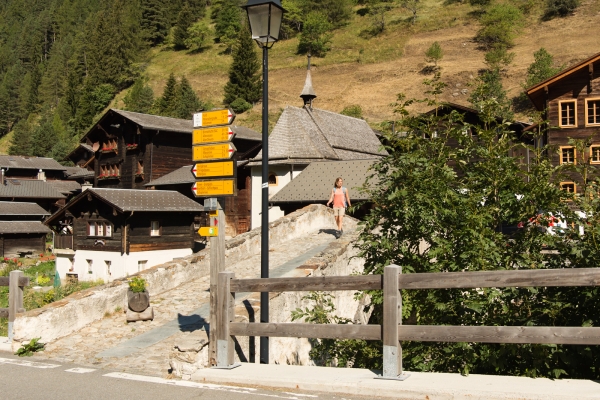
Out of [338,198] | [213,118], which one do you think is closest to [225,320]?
[213,118]

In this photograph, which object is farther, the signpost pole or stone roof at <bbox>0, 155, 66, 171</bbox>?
stone roof at <bbox>0, 155, 66, 171</bbox>

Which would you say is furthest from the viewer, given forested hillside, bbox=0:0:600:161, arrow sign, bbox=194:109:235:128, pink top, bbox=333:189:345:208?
forested hillside, bbox=0:0:600:161

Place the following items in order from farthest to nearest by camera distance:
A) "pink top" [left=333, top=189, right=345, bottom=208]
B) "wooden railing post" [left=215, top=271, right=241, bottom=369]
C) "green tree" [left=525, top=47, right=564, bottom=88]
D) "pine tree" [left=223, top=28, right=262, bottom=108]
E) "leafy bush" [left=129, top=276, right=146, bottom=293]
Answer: "pine tree" [left=223, top=28, right=262, bottom=108] < "green tree" [left=525, top=47, right=564, bottom=88] < "pink top" [left=333, top=189, right=345, bottom=208] < "leafy bush" [left=129, top=276, right=146, bottom=293] < "wooden railing post" [left=215, top=271, right=241, bottom=369]

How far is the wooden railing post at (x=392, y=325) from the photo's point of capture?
219 inches

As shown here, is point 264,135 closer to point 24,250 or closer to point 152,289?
point 152,289

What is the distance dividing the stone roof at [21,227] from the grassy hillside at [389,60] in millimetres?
33730

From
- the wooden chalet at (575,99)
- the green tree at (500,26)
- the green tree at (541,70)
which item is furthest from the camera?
the green tree at (500,26)

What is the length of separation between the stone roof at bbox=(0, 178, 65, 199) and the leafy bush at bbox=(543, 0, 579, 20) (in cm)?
7992

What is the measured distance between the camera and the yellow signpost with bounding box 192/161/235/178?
294 inches

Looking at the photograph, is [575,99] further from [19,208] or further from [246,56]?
Result: [246,56]

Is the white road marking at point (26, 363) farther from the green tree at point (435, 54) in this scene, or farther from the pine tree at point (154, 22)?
the pine tree at point (154, 22)

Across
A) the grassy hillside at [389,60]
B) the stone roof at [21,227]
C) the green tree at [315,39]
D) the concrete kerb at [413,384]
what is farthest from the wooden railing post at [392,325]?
the green tree at [315,39]

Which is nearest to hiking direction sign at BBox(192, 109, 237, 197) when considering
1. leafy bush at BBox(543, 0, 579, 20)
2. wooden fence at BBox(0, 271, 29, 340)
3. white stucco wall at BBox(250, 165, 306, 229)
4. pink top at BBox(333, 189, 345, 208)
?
wooden fence at BBox(0, 271, 29, 340)

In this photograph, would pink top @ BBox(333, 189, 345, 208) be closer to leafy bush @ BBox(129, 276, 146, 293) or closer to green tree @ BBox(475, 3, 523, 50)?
leafy bush @ BBox(129, 276, 146, 293)
